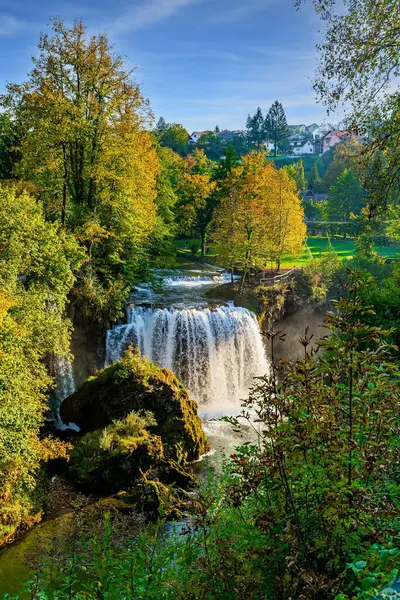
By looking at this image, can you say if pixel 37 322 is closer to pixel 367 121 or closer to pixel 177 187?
pixel 367 121

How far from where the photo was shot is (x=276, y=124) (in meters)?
104

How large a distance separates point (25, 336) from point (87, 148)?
34.8ft

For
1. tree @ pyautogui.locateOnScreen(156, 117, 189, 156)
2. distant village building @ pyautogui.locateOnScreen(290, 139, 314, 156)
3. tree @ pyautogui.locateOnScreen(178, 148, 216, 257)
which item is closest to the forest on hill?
tree @ pyautogui.locateOnScreen(178, 148, 216, 257)

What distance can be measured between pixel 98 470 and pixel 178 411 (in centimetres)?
307

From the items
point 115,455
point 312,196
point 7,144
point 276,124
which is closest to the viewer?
point 115,455

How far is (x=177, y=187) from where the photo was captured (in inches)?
1604

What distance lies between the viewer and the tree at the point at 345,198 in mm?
54969

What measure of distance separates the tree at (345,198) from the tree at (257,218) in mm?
29697

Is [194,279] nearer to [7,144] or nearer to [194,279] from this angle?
[194,279]

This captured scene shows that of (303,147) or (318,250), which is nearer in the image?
(318,250)

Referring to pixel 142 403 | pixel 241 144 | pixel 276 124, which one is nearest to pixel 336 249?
pixel 142 403

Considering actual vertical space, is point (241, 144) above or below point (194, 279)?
above

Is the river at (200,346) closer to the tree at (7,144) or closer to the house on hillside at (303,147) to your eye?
the tree at (7,144)

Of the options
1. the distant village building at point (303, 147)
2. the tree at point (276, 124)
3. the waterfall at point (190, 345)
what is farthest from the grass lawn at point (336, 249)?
the distant village building at point (303, 147)
